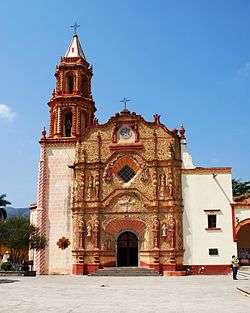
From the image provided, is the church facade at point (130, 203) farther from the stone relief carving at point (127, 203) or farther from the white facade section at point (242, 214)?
the white facade section at point (242, 214)

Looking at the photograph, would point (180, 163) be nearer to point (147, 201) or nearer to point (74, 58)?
point (147, 201)

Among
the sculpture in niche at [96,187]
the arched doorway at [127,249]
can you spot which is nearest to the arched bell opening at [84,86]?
the sculpture in niche at [96,187]

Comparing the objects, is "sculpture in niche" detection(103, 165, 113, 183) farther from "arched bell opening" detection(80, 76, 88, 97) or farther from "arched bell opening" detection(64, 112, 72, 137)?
"arched bell opening" detection(80, 76, 88, 97)

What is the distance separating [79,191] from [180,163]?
9.11m

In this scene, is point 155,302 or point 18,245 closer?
point 155,302

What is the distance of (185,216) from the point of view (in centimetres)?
3847

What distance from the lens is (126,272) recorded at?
3603cm

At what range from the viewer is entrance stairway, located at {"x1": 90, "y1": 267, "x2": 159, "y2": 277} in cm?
3578

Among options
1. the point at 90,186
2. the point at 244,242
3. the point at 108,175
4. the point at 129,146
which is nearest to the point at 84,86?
the point at 129,146

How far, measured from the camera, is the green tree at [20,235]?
38156mm

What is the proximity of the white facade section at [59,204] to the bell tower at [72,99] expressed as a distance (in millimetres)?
1885

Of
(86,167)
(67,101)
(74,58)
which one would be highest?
(74,58)

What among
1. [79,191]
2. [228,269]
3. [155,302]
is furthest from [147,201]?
[155,302]

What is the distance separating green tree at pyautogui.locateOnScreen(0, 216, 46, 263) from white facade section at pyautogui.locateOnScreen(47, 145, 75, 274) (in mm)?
1243
